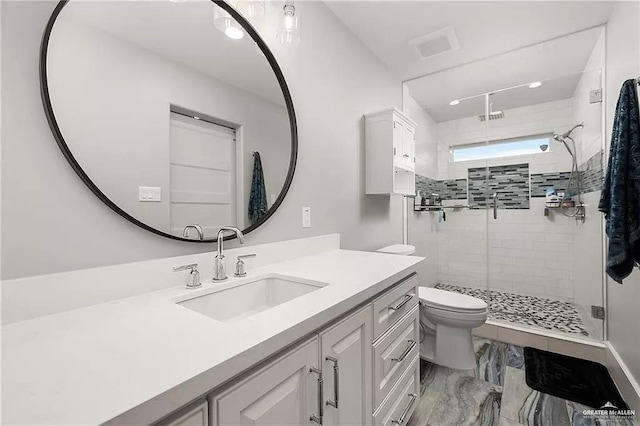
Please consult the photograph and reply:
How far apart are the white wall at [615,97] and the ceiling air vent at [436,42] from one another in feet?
3.13

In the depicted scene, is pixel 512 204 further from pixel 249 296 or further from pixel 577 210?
pixel 249 296

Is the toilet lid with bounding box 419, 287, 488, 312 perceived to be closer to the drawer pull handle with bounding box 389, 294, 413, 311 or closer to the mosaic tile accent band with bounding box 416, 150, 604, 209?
the drawer pull handle with bounding box 389, 294, 413, 311

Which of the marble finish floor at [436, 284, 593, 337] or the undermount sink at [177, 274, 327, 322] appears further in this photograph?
the marble finish floor at [436, 284, 593, 337]

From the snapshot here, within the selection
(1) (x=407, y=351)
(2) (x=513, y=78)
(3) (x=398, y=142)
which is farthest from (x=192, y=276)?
(2) (x=513, y=78)

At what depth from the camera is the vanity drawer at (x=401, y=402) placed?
1091 millimetres

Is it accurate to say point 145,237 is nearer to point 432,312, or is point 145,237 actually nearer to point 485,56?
point 432,312

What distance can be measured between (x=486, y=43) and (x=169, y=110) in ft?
8.08

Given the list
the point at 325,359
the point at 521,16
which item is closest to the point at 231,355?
the point at 325,359

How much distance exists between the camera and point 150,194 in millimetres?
946

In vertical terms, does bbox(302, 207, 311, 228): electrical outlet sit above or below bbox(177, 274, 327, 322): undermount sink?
above

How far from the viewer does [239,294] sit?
107cm

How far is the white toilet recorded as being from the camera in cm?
185

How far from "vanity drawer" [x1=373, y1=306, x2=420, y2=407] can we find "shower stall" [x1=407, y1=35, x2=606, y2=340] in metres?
1.66

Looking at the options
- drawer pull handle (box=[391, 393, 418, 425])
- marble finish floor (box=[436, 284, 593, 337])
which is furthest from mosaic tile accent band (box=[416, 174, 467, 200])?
drawer pull handle (box=[391, 393, 418, 425])
